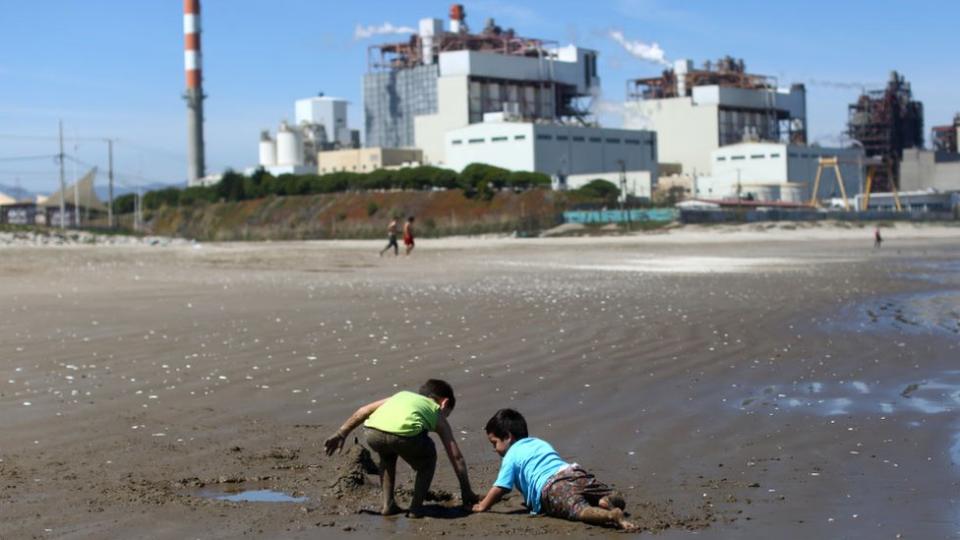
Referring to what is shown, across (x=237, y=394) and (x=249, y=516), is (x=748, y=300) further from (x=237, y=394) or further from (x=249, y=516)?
(x=249, y=516)

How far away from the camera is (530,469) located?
7.39 metres

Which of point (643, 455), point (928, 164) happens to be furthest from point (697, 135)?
point (643, 455)

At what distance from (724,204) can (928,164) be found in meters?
41.0

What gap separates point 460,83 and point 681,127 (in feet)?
86.4

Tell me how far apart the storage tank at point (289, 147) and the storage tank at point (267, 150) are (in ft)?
7.02

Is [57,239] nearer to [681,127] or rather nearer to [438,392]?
[438,392]

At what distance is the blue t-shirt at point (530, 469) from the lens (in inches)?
289

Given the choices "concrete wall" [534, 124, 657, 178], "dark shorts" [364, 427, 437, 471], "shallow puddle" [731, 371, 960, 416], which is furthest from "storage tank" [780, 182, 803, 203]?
"dark shorts" [364, 427, 437, 471]

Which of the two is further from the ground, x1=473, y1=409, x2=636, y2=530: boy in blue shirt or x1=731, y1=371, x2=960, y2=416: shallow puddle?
x1=473, y1=409, x2=636, y2=530: boy in blue shirt

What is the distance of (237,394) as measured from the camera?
11.6 m

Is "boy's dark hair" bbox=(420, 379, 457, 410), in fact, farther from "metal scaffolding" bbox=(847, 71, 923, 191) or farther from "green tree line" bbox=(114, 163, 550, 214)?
"metal scaffolding" bbox=(847, 71, 923, 191)

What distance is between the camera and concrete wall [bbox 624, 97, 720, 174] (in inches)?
5266

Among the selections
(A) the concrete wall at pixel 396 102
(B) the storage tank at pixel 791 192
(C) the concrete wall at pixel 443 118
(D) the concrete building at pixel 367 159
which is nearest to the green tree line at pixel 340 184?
(D) the concrete building at pixel 367 159

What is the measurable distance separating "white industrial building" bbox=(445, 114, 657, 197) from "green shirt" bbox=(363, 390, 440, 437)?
326ft
